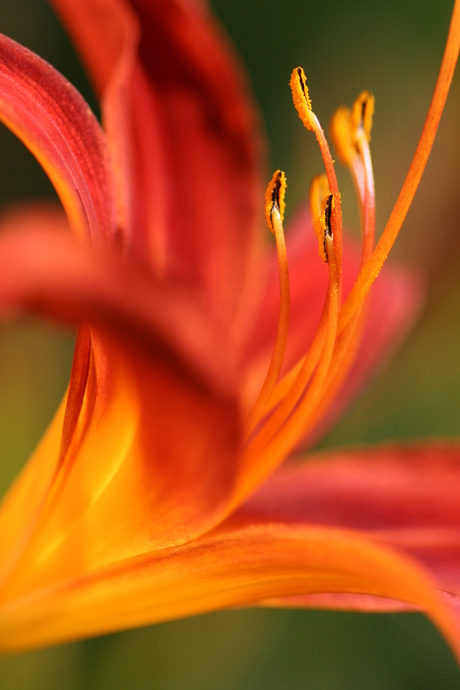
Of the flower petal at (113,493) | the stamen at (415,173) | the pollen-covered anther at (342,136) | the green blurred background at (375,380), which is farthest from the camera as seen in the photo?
the green blurred background at (375,380)

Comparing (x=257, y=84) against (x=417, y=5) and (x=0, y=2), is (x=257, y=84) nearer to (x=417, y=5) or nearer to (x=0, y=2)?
(x=417, y=5)

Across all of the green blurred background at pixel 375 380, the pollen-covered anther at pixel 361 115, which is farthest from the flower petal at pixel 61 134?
the green blurred background at pixel 375 380

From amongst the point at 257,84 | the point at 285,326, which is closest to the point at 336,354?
the point at 285,326

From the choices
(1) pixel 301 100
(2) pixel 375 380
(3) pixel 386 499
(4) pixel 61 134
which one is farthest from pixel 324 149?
(2) pixel 375 380

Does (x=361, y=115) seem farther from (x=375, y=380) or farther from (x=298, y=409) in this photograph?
(x=375, y=380)

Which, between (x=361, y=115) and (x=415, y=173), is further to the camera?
(x=361, y=115)

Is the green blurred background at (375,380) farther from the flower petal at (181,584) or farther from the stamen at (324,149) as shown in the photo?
the stamen at (324,149)
